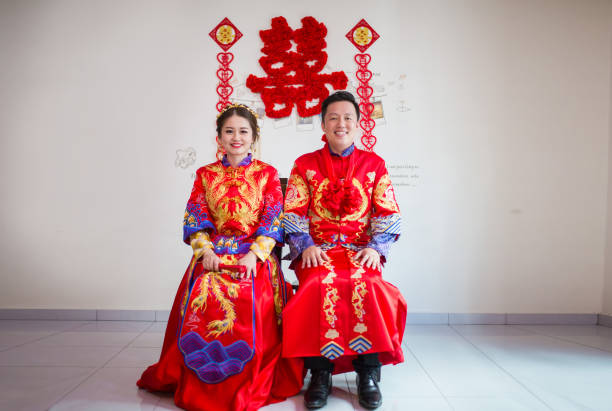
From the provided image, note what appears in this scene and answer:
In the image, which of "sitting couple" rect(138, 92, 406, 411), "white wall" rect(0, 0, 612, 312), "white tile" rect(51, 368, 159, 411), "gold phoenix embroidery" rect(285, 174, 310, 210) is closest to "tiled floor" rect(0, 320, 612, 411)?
"white tile" rect(51, 368, 159, 411)

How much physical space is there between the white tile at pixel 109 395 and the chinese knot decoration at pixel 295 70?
Result: 1.93 m

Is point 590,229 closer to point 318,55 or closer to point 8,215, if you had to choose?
point 318,55

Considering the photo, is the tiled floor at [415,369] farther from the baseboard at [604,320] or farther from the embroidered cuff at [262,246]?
the embroidered cuff at [262,246]

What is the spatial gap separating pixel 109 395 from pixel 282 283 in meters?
0.87

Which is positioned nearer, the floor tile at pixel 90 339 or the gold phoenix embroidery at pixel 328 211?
the gold phoenix embroidery at pixel 328 211

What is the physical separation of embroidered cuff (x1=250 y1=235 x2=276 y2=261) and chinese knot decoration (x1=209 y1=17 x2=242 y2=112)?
148 centimetres

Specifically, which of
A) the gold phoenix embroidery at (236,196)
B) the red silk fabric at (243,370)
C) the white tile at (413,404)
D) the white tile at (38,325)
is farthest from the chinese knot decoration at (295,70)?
the white tile at (38,325)

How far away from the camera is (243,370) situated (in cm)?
142

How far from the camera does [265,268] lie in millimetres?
1664

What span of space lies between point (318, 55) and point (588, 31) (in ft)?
6.85

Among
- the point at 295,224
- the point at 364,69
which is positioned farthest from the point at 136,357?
the point at 364,69

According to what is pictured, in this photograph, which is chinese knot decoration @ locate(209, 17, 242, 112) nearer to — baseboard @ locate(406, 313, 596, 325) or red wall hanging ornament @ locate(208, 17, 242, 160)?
red wall hanging ornament @ locate(208, 17, 242, 160)

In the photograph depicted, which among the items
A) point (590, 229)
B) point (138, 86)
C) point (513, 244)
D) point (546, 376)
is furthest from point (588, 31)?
point (138, 86)

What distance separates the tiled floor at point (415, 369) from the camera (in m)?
1.47
